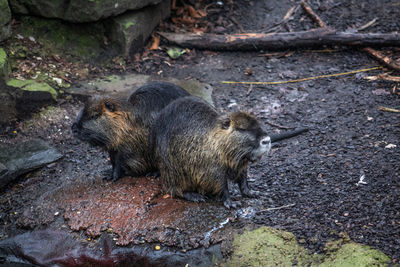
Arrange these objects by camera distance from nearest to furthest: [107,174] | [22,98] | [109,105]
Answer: [109,105]
[107,174]
[22,98]

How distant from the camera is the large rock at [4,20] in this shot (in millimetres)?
6300

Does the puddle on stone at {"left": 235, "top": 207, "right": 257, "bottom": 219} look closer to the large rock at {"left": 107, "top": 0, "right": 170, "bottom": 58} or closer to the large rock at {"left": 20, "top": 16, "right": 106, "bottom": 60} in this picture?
the large rock at {"left": 107, "top": 0, "right": 170, "bottom": 58}

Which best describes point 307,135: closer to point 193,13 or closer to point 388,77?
point 388,77

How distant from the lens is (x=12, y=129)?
240 inches

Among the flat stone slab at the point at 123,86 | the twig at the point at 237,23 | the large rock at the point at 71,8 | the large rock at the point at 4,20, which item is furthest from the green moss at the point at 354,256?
the twig at the point at 237,23

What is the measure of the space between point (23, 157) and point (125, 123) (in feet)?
5.12

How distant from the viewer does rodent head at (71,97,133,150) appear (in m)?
4.79

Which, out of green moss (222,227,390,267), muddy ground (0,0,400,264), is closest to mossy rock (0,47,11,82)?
muddy ground (0,0,400,264)

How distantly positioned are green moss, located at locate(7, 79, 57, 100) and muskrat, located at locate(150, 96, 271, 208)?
97.4 inches

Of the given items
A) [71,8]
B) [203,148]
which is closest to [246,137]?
[203,148]

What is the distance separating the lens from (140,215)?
443 cm

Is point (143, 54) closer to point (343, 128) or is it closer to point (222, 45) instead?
point (222, 45)

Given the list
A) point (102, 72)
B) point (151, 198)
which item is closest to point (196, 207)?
point (151, 198)

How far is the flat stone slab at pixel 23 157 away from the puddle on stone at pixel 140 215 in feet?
2.46
